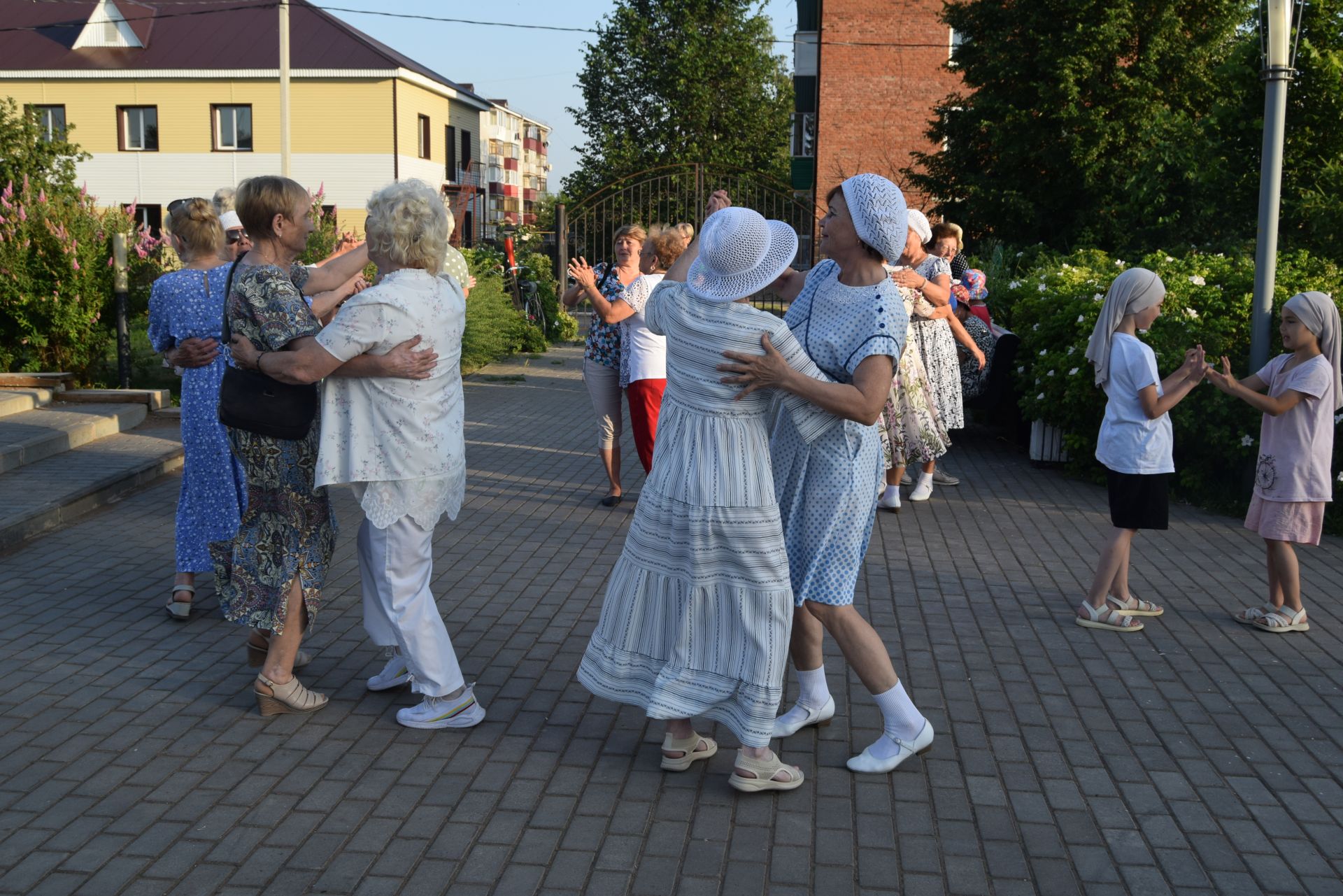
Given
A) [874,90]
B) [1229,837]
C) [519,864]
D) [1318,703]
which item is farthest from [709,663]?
[874,90]

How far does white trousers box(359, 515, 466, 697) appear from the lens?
14.2 feet

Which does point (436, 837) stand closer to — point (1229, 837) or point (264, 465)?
point (264, 465)

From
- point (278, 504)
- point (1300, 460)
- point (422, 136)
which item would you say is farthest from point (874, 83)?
point (278, 504)

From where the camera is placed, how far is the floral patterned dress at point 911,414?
809 centimetres

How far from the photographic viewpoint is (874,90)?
3241 cm

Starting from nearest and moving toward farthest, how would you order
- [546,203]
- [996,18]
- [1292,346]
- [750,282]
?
[750,282], [1292,346], [996,18], [546,203]

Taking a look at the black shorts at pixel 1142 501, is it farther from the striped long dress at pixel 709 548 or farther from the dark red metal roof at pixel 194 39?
the dark red metal roof at pixel 194 39

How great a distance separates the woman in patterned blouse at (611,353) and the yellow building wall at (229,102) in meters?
34.3

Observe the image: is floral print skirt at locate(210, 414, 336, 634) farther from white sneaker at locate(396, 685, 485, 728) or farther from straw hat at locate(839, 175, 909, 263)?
straw hat at locate(839, 175, 909, 263)

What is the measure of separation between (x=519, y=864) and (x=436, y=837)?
302 mm

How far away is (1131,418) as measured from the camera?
559 centimetres

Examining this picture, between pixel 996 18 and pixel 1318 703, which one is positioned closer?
pixel 1318 703

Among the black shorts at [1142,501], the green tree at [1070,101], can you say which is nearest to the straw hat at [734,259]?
the black shorts at [1142,501]

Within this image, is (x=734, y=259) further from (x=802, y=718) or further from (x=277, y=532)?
(x=277, y=532)
